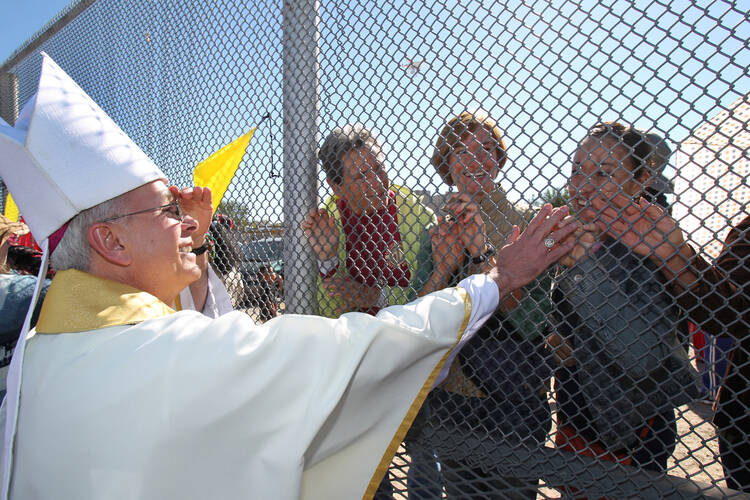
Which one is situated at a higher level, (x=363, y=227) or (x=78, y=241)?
(x=363, y=227)

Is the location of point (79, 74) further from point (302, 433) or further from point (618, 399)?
point (618, 399)

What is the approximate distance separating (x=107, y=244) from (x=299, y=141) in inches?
33.6

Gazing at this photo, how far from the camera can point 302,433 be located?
103 cm

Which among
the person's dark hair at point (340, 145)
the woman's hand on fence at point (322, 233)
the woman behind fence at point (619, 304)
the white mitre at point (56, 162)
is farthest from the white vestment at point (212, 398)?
the person's dark hair at point (340, 145)

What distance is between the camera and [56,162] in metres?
1.35

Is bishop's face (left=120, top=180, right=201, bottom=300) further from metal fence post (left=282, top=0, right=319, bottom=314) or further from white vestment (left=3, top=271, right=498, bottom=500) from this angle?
metal fence post (left=282, top=0, right=319, bottom=314)

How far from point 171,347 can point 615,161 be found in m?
1.30

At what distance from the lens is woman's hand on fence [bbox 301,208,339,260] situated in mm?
1776

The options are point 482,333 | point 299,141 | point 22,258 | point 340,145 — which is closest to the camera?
point 482,333

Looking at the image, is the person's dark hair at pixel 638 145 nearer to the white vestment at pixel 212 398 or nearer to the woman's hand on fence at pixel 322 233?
the white vestment at pixel 212 398

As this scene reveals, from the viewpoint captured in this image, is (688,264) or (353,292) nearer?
(688,264)

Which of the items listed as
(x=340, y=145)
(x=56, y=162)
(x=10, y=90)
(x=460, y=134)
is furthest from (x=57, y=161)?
(x=10, y=90)

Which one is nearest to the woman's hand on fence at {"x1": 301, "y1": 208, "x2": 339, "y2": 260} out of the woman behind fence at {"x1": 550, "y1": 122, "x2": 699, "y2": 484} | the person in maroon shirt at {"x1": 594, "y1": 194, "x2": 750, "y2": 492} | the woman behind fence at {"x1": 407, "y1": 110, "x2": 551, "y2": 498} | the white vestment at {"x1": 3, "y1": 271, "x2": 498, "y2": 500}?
the woman behind fence at {"x1": 407, "y1": 110, "x2": 551, "y2": 498}

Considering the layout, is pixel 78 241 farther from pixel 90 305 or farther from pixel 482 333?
pixel 482 333
